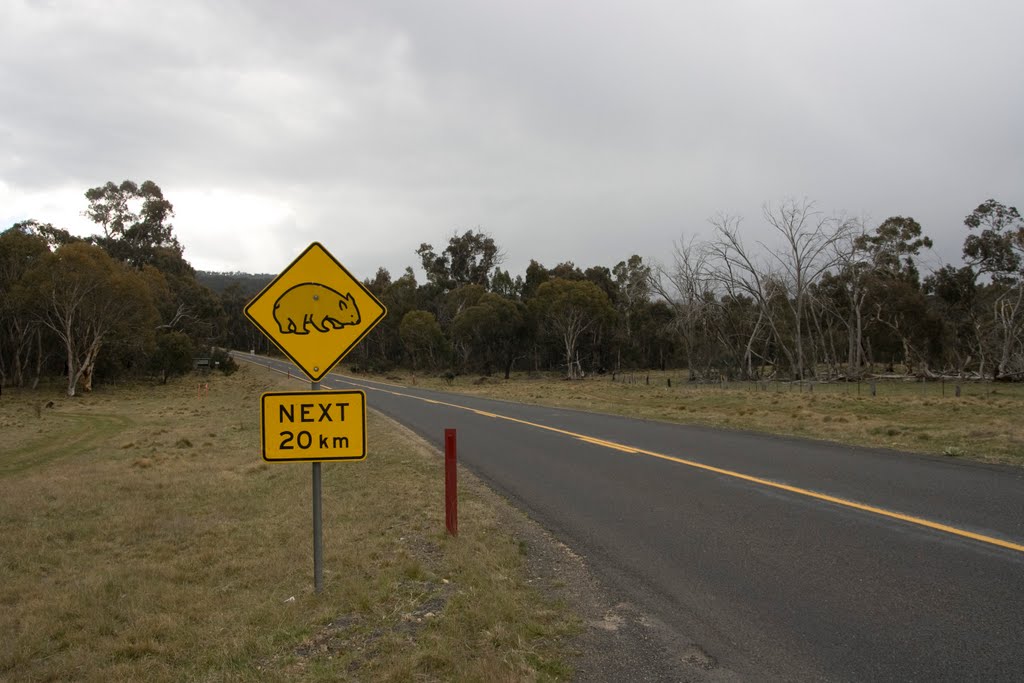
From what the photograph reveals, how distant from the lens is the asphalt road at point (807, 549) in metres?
4.00

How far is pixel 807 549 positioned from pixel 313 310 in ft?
16.0

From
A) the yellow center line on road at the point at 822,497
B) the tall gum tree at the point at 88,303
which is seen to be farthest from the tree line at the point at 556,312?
the yellow center line on road at the point at 822,497

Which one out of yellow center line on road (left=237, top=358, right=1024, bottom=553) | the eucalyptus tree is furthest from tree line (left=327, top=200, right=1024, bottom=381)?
yellow center line on road (left=237, top=358, right=1024, bottom=553)

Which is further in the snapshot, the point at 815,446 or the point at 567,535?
the point at 815,446

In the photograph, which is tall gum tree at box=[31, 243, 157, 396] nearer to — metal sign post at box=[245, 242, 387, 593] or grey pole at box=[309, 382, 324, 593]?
metal sign post at box=[245, 242, 387, 593]

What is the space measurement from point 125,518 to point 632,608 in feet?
25.0

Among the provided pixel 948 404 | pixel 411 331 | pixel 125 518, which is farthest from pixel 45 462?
pixel 411 331

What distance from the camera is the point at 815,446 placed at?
41.7 feet

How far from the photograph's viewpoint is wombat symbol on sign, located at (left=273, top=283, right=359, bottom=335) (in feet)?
16.8

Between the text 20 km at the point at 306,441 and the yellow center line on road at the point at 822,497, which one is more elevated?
the text 20 km at the point at 306,441

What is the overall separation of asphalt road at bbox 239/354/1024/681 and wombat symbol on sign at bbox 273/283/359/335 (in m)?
3.09

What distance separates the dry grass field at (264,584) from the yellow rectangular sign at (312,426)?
1.18m

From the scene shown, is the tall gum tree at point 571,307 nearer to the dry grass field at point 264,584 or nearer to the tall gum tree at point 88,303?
the tall gum tree at point 88,303

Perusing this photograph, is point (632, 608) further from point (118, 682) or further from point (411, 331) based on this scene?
point (411, 331)
